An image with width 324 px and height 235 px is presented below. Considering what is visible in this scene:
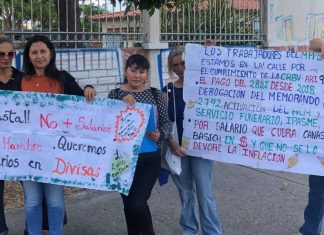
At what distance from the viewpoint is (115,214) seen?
4.52 metres

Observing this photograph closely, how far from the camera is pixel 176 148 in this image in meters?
3.56

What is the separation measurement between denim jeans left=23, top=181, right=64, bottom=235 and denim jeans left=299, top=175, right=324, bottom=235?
184cm

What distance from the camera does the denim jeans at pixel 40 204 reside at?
3.30 m

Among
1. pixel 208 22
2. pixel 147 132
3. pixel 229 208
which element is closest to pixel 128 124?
pixel 147 132

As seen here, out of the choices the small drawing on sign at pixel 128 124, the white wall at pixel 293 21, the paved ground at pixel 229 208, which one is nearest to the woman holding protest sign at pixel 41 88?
the small drawing on sign at pixel 128 124

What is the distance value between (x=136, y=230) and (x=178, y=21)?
Result: 4690mm

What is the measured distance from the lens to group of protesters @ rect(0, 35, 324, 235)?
3.33 meters

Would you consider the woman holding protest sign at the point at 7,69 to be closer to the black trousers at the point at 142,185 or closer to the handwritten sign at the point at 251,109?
the black trousers at the point at 142,185

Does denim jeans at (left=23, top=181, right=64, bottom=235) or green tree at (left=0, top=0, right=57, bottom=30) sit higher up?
green tree at (left=0, top=0, right=57, bottom=30)

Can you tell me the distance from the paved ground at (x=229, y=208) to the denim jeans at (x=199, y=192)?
1.49 feet

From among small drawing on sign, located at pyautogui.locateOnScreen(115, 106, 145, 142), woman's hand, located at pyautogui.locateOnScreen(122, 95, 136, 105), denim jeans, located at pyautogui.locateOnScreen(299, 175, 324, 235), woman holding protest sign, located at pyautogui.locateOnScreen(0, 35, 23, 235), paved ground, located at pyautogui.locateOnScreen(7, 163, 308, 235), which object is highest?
woman holding protest sign, located at pyautogui.locateOnScreen(0, 35, 23, 235)

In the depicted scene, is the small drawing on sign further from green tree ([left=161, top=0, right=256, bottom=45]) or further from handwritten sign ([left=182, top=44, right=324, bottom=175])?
green tree ([left=161, top=0, right=256, bottom=45])

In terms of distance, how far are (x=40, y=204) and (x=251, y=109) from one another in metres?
1.68

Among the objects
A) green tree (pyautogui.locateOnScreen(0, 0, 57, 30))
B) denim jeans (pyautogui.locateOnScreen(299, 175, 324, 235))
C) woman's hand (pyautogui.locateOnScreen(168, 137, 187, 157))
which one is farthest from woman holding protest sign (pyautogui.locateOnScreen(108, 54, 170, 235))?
green tree (pyautogui.locateOnScreen(0, 0, 57, 30))
